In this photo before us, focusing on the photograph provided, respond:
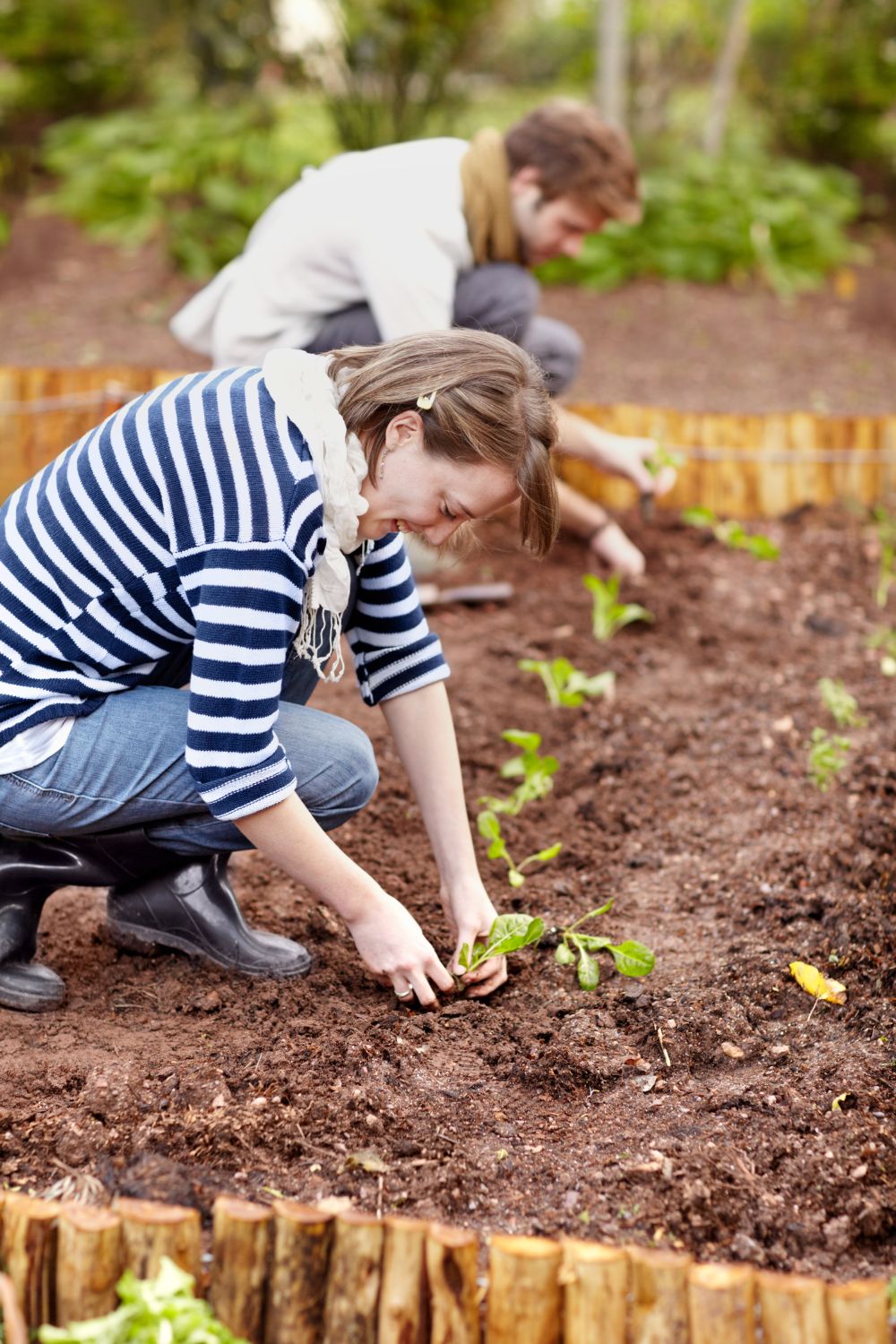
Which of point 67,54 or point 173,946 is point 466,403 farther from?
point 67,54

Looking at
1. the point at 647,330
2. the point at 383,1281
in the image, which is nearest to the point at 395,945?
the point at 383,1281

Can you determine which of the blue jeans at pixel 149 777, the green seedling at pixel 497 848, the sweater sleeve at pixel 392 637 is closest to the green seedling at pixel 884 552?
the green seedling at pixel 497 848

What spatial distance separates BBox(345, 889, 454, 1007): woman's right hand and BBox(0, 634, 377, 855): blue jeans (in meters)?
0.25

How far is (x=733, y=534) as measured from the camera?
163 inches

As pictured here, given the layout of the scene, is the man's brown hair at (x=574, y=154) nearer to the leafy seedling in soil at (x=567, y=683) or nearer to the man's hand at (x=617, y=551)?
the man's hand at (x=617, y=551)

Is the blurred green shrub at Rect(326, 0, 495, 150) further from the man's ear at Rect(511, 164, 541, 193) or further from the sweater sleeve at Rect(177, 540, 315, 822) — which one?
the sweater sleeve at Rect(177, 540, 315, 822)

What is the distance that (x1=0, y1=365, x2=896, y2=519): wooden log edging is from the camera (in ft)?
14.4

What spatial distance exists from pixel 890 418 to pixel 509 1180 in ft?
→ 11.9

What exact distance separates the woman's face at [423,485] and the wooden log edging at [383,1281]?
958mm

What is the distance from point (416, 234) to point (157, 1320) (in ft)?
8.86

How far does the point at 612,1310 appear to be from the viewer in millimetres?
1355

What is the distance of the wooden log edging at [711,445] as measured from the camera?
438cm

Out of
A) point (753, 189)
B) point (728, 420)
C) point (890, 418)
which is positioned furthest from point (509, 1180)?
point (753, 189)

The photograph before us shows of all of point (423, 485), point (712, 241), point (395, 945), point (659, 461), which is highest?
point (423, 485)
